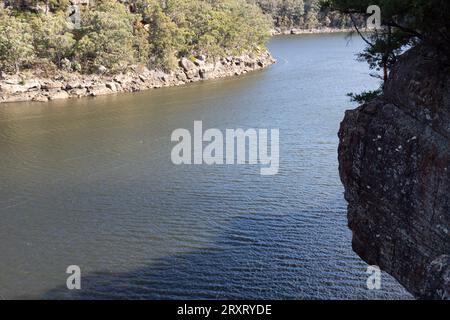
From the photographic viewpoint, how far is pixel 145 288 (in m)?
19.5

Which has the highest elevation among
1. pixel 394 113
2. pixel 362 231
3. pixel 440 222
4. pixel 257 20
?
pixel 257 20

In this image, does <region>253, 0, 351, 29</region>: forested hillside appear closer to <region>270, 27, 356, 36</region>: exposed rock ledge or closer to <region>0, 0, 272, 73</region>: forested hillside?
<region>270, 27, 356, 36</region>: exposed rock ledge

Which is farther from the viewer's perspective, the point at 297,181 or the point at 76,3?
the point at 76,3

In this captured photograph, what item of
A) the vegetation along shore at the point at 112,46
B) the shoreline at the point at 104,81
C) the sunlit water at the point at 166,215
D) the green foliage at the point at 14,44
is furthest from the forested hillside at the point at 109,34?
the sunlit water at the point at 166,215

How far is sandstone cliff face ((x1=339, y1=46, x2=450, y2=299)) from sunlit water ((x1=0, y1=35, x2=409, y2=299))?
14.3 feet

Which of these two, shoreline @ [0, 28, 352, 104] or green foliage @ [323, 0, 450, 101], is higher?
green foliage @ [323, 0, 450, 101]

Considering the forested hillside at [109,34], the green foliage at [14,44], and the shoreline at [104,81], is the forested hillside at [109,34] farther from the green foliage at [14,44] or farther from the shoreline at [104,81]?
the shoreline at [104,81]

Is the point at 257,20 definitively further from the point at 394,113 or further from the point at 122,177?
the point at 394,113

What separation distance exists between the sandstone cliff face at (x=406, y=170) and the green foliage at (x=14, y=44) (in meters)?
53.4

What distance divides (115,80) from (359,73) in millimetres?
33169

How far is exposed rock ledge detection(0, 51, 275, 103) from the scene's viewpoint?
6091 centimetres

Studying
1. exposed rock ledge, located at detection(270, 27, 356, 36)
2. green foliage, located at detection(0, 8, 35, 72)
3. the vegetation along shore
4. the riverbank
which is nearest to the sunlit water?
green foliage, located at detection(0, 8, 35, 72)

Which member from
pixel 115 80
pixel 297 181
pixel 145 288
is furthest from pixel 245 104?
pixel 145 288

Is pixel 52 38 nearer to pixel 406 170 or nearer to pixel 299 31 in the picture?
pixel 406 170
